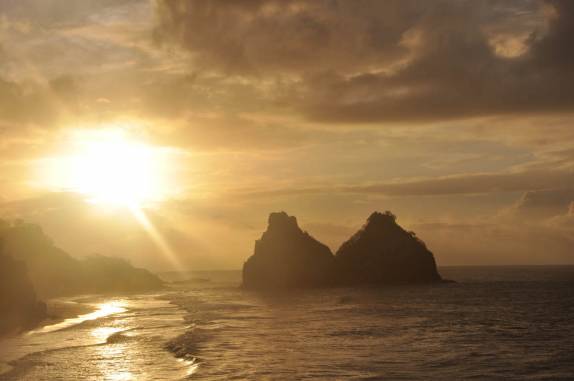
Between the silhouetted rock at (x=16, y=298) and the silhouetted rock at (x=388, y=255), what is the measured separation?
4363 inches

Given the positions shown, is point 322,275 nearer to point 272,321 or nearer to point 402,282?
point 402,282

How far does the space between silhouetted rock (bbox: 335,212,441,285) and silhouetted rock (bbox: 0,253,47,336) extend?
111 m

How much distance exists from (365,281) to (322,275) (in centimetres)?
1241

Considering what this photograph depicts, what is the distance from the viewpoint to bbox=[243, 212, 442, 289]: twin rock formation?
170 meters

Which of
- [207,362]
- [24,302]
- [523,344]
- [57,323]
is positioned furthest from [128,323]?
[523,344]

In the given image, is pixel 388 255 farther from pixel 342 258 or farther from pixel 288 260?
pixel 288 260

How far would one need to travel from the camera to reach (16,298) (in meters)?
69.9

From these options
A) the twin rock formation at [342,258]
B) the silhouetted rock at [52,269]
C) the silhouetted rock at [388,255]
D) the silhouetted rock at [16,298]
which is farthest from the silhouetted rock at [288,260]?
the silhouetted rock at [16,298]

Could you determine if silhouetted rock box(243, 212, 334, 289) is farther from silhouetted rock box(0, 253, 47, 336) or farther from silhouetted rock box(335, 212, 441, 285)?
silhouetted rock box(0, 253, 47, 336)

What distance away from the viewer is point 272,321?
70.9 m

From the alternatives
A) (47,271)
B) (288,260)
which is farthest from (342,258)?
(47,271)

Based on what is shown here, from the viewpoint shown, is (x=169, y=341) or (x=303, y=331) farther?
(x=303, y=331)

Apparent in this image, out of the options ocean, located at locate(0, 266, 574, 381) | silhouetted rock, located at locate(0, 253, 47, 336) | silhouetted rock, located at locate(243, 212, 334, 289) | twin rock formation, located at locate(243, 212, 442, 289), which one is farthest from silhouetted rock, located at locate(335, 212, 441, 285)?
silhouetted rock, located at locate(0, 253, 47, 336)

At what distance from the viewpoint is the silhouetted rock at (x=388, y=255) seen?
16900 centimetres
